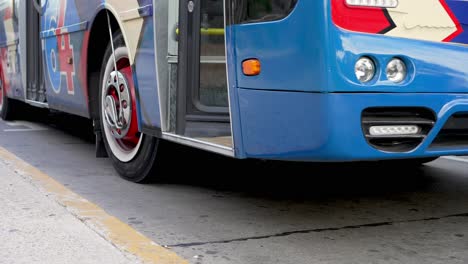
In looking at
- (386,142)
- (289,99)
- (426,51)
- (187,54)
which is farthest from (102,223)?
(426,51)

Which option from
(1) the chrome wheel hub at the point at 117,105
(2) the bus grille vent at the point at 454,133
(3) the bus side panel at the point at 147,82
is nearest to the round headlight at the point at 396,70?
(2) the bus grille vent at the point at 454,133

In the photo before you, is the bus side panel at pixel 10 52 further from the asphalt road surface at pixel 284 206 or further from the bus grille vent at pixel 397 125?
the bus grille vent at pixel 397 125

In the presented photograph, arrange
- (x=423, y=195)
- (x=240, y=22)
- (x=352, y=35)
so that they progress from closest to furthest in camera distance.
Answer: (x=352, y=35)
(x=240, y=22)
(x=423, y=195)

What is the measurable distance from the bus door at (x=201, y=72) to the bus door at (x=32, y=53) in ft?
10.9

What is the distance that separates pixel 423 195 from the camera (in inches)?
197

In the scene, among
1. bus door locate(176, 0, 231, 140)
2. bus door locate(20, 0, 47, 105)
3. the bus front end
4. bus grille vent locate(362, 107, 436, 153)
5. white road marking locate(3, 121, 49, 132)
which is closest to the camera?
the bus front end

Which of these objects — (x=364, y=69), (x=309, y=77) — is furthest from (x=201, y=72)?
(x=364, y=69)

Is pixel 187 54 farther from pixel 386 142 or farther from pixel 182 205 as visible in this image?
pixel 386 142

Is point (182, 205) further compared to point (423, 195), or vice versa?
point (423, 195)

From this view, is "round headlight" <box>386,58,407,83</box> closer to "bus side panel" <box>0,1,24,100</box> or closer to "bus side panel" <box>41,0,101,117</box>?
"bus side panel" <box>41,0,101,117</box>

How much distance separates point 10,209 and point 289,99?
2101mm

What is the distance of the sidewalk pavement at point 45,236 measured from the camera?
3.46 meters

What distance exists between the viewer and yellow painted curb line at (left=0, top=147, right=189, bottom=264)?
11.6 feet

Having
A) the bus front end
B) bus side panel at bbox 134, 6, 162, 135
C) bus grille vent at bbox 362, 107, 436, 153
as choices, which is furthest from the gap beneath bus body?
bus grille vent at bbox 362, 107, 436, 153
